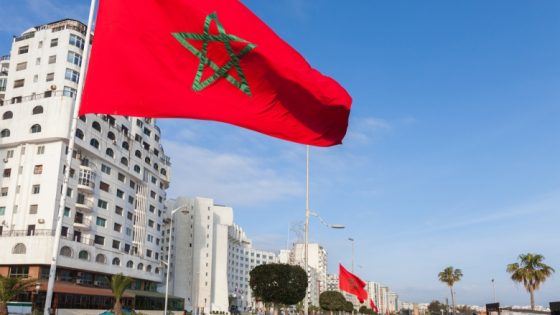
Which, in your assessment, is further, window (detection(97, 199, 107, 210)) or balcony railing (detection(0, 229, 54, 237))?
window (detection(97, 199, 107, 210))

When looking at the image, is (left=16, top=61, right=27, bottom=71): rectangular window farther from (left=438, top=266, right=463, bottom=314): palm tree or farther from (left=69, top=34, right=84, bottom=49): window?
(left=438, top=266, right=463, bottom=314): palm tree

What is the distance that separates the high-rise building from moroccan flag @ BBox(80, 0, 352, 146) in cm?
5737

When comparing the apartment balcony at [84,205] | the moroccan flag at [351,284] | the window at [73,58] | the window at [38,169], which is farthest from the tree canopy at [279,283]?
the window at [73,58]

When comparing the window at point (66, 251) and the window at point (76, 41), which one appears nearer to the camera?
the window at point (66, 251)

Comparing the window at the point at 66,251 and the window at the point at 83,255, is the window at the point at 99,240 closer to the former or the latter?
the window at the point at 83,255

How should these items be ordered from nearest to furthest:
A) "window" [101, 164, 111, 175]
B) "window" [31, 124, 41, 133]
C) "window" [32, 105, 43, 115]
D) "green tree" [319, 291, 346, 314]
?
1. "window" [31, 124, 41, 133]
2. "window" [32, 105, 43, 115]
3. "green tree" [319, 291, 346, 314]
4. "window" [101, 164, 111, 175]

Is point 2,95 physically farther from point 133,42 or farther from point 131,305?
point 133,42

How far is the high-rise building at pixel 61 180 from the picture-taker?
66000 mm

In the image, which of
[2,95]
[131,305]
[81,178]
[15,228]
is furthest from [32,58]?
[131,305]

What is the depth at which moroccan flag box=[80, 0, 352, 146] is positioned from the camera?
11578mm

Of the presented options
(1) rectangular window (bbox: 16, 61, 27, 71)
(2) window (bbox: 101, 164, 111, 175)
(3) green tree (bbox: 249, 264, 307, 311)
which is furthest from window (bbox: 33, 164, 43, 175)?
(3) green tree (bbox: 249, 264, 307, 311)

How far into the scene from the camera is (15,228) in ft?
219

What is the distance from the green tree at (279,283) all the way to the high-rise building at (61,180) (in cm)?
2669

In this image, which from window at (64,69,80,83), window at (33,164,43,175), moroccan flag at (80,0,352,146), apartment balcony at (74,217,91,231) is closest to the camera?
moroccan flag at (80,0,352,146)
